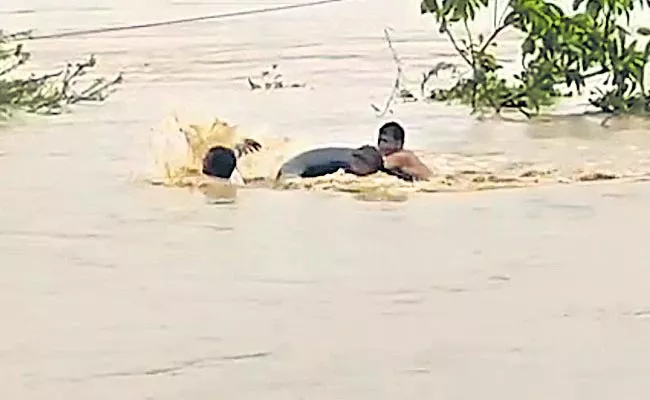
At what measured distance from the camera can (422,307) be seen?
42.6 inches

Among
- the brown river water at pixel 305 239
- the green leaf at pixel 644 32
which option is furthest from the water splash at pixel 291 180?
the green leaf at pixel 644 32

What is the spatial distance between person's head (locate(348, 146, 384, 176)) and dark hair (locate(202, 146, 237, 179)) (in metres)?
0.09

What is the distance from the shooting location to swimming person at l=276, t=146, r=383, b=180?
3.67 feet

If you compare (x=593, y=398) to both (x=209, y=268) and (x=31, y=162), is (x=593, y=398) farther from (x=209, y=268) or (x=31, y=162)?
(x=31, y=162)

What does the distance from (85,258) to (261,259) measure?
5.3 inches

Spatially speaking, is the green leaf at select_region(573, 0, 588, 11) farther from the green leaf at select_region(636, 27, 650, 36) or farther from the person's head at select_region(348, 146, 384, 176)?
the person's head at select_region(348, 146, 384, 176)

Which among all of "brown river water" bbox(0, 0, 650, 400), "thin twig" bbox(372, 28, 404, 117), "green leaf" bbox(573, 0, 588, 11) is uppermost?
"green leaf" bbox(573, 0, 588, 11)

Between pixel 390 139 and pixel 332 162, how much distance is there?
0.16ft

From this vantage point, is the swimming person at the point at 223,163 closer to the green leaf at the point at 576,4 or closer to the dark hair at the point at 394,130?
the dark hair at the point at 394,130

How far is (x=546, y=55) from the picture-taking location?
1147 millimetres

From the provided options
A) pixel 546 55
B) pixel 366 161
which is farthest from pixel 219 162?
pixel 546 55

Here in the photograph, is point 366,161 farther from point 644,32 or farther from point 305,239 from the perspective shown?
point 644,32

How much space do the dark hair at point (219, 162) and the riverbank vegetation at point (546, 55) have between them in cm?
15

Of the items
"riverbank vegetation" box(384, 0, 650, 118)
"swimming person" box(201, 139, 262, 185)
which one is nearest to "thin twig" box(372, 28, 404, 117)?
"riverbank vegetation" box(384, 0, 650, 118)
